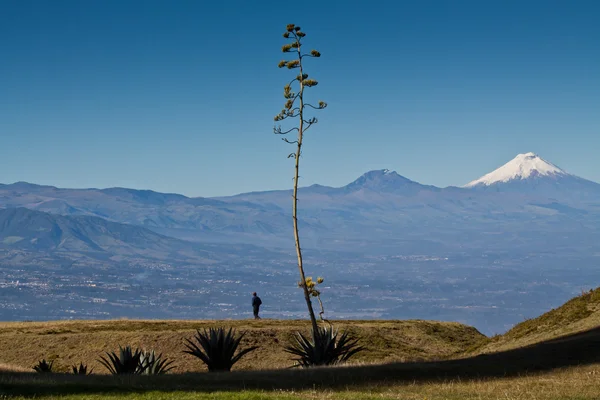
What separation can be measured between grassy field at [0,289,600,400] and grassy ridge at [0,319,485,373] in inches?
3.5

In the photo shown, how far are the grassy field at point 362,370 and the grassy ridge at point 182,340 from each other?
88mm

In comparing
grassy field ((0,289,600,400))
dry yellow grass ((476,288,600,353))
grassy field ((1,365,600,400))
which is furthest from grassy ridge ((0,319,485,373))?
grassy field ((1,365,600,400))

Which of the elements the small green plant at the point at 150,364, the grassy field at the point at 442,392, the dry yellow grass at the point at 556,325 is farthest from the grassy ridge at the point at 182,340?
the grassy field at the point at 442,392

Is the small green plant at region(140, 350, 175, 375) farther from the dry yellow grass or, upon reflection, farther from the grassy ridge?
the dry yellow grass

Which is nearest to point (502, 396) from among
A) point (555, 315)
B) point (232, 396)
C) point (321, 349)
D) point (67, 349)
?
point (232, 396)

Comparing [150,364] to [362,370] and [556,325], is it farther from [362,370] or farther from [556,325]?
[556,325]

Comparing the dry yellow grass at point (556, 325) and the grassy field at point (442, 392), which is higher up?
the dry yellow grass at point (556, 325)

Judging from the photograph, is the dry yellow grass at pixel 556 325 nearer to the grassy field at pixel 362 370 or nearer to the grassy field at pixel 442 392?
the grassy field at pixel 362 370

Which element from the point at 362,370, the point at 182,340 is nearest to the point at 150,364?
the point at 362,370

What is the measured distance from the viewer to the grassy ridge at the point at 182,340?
36.8m

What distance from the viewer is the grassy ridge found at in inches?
1449

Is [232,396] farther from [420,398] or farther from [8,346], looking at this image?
[8,346]

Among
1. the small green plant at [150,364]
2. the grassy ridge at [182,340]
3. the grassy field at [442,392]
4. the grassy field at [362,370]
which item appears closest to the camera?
the grassy field at [442,392]

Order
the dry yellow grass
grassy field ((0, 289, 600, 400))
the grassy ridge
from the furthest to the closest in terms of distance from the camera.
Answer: the grassy ridge < the dry yellow grass < grassy field ((0, 289, 600, 400))
